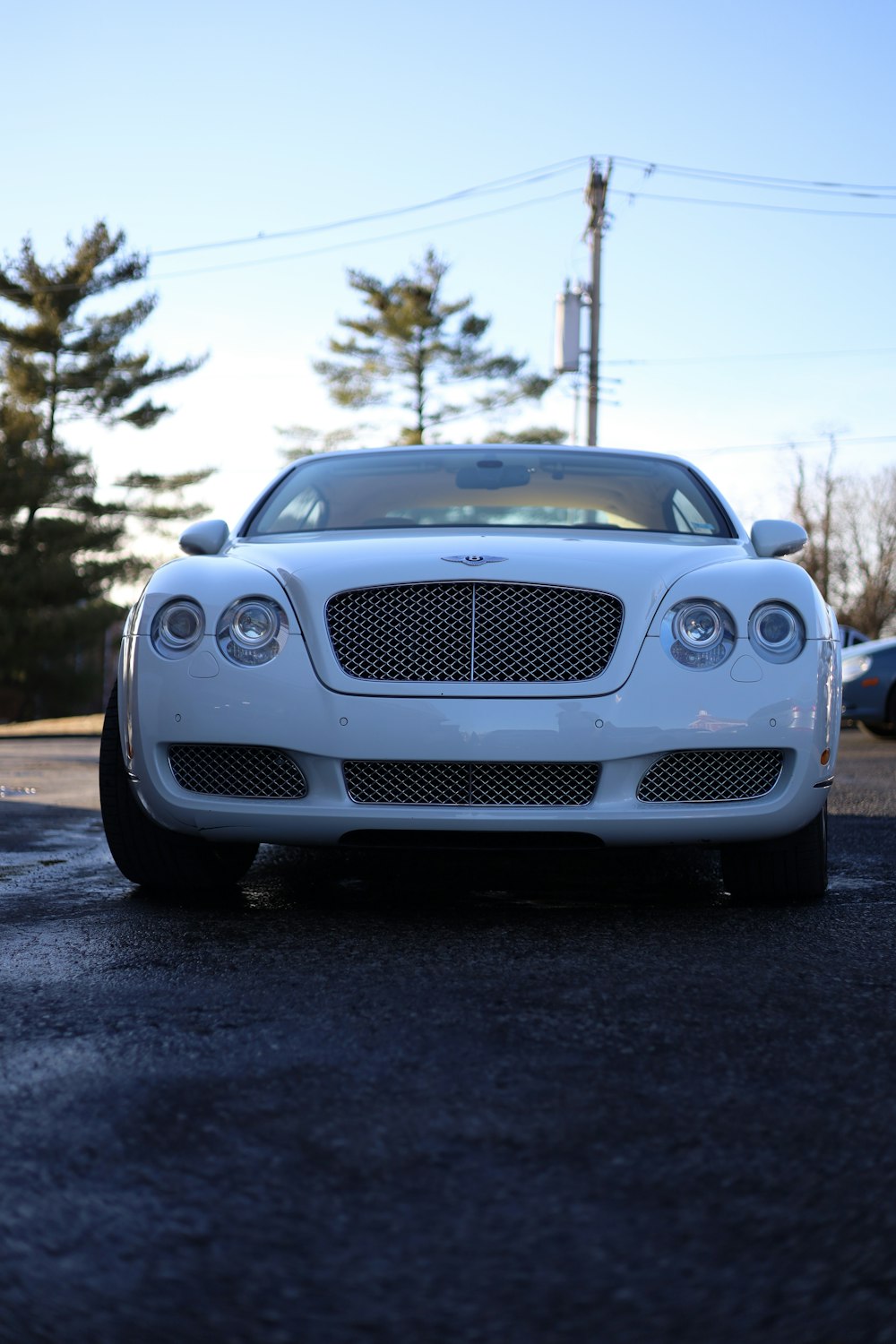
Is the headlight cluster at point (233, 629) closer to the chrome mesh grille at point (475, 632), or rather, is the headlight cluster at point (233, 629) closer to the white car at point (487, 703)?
the white car at point (487, 703)

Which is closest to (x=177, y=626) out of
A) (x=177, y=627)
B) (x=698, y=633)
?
(x=177, y=627)

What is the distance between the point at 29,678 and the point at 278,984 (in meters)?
43.5

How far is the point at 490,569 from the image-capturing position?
361cm

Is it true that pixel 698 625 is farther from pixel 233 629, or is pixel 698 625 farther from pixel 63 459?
pixel 63 459

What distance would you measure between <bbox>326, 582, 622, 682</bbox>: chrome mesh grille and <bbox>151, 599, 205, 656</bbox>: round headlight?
36 centimetres

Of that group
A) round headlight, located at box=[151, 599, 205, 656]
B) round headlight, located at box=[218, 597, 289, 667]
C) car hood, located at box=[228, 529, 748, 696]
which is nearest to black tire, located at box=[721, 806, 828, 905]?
car hood, located at box=[228, 529, 748, 696]

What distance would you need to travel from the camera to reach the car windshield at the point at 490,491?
4824 mm

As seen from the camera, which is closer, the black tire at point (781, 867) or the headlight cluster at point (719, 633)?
the headlight cluster at point (719, 633)

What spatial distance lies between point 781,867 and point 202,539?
1.98 meters

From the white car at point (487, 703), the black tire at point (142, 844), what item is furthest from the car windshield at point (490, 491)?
the black tire at point (142, 844)

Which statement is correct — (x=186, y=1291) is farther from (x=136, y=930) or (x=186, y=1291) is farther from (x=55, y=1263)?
(x=136, y=930)

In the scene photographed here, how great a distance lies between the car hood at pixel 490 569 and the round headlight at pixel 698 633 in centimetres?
6

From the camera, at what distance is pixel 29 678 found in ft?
145

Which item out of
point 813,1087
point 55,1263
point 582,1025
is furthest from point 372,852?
point 55,1263
